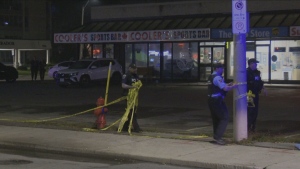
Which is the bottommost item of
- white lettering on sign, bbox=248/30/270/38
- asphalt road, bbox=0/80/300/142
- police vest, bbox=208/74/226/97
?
asphalt road, bbox=0/80/300/142

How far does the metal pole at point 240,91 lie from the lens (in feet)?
34.2

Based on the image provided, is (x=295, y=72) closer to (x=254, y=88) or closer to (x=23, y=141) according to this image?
(x=254, y=88)

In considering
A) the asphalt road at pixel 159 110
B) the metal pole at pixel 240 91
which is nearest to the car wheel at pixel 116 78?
the asphalt road at pixel 159 110

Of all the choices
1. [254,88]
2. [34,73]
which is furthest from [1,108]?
[34,73]

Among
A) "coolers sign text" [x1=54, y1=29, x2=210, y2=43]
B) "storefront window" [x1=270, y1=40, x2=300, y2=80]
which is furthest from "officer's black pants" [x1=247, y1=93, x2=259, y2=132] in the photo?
"storefront window" [x1=270, y1=40, x2=300, y2=80]

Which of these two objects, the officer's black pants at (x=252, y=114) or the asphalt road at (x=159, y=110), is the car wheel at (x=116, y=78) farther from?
the officer's black pants at (x=252, y=114)

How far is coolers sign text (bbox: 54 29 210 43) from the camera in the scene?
1139 inches

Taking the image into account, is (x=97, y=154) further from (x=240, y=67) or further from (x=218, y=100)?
(x=240, y=67)

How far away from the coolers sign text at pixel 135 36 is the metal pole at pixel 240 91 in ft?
59.4

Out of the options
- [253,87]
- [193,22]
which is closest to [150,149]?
[253,87]

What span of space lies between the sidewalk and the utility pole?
0.52 m

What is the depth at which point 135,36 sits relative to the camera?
30.9m

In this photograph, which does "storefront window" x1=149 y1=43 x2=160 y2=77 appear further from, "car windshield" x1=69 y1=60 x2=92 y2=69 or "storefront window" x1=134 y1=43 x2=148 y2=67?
"car windshield" x1=69 y1=60 x2=92 y2=69

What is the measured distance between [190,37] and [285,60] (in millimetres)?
5673
